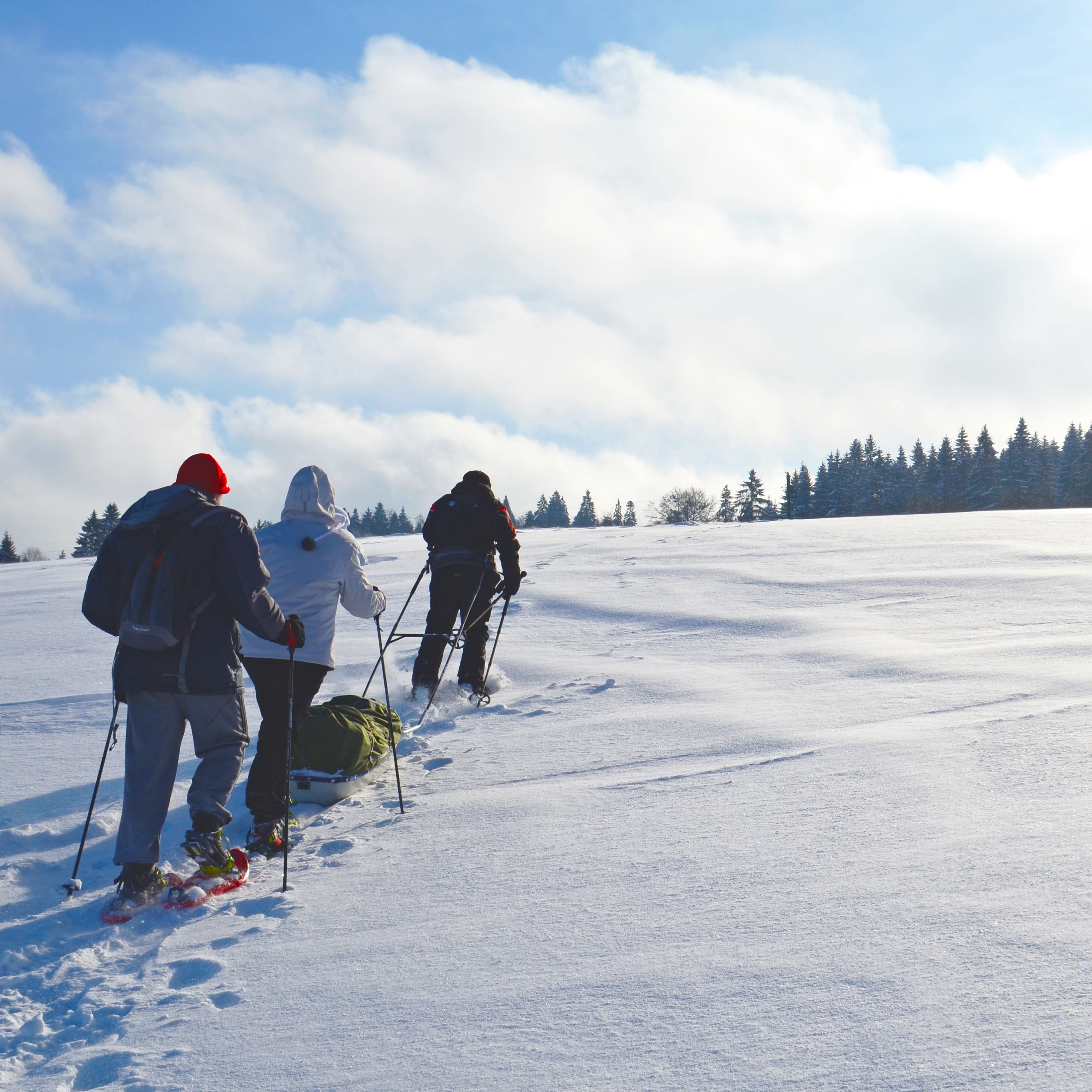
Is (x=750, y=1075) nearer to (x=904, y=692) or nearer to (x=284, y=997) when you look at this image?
(x=284, y=997)

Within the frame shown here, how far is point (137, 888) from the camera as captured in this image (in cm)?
302

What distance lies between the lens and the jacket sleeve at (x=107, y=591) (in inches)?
121

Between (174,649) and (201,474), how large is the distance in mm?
757

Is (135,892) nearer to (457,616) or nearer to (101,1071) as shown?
(101,1071)

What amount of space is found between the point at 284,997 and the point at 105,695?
4473 millimetres

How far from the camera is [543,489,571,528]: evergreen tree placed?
95.5m

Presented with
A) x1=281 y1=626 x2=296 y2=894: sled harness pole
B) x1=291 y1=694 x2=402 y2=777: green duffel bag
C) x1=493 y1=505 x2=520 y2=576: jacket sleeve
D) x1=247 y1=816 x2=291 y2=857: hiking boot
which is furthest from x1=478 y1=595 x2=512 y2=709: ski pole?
x1=247 y1=816 x2=291 y2=857: hiking boot

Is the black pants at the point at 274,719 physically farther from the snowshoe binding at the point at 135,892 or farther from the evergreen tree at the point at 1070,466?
the evergreen tree at the point at 1070,466

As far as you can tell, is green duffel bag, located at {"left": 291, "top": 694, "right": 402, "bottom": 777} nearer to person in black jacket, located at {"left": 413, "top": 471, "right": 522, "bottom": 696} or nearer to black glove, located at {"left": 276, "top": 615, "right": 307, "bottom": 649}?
black glove, located at {"left": 276, "top": 615, "right": 307, "bottom": 649}

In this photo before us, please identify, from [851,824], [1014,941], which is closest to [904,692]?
[851,824]

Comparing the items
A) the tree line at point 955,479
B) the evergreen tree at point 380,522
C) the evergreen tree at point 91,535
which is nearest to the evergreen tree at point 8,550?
the evergreen tree at point 91,535

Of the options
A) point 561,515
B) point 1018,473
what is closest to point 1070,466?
point 1018,473

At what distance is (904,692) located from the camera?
4.95 meters

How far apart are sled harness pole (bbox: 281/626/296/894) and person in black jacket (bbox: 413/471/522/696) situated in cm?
226
